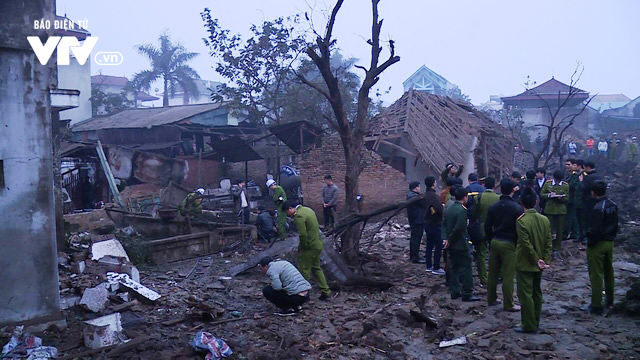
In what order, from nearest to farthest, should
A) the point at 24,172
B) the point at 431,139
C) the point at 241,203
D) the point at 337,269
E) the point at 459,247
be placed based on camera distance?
the point at 24,172 → the point at 459,247 → the point at 337,269 → the point at 241,203 → the point at 431,139

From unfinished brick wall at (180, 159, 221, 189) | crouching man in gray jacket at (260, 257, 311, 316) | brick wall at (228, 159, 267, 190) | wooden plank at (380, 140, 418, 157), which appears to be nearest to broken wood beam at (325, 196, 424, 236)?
crouching man in gray jacket at (260, 257, 311, 316)

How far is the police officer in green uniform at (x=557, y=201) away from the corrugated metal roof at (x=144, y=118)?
682 inches

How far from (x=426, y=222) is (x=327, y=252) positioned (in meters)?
2.00

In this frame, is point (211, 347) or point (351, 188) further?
point (351, 188)

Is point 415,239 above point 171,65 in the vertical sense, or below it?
below

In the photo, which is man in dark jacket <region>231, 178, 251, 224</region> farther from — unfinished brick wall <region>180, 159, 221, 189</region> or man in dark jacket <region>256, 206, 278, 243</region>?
unfinished brick wall <region>180, 159, 221, 189</region>

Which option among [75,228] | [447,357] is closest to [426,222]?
[447,357]

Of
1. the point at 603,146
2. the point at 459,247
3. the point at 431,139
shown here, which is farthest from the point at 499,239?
the point at 603,146

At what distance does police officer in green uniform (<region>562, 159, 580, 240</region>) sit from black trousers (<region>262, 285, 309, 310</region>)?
6.53 m

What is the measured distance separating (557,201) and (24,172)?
31.0ft

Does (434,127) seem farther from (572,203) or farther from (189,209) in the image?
(189,209)

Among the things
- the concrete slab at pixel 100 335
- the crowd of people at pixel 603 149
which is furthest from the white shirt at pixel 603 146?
the concrete slab at pixel 100 335

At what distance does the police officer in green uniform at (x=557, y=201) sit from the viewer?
10148 mm

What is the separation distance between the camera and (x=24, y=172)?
247 inches
